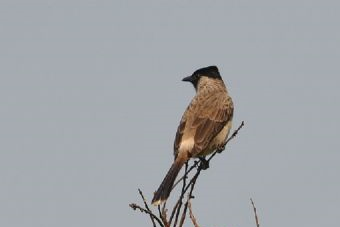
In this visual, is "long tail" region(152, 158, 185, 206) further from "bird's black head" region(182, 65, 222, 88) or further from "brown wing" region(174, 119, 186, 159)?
"bird's black head" region(182, 65, 222, 88)

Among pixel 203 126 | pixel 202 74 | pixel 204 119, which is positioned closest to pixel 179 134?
pixel 203 126

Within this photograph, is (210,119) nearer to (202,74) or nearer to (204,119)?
(204,119)

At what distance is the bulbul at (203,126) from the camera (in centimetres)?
830

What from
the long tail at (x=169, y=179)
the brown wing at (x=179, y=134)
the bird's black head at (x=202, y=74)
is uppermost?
the bird's black head at (x=202, y=74)

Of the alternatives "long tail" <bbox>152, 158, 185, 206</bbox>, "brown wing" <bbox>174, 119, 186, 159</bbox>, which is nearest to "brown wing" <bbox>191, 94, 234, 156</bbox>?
"brown wing" <bbox>174, 119, 186, 159</bbox>

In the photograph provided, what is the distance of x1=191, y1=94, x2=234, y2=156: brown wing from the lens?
27.7ft

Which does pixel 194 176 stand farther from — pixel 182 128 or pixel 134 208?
pixel 182 128

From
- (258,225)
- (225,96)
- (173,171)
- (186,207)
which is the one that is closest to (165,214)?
(186,207)

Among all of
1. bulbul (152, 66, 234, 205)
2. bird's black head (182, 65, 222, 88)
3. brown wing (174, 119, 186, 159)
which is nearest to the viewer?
bulbul (152, 66, 234, 205)

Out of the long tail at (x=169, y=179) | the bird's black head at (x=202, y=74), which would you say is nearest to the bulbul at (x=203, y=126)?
the long tail at (x=169, y=179)

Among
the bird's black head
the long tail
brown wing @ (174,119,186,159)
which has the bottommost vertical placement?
the long tail

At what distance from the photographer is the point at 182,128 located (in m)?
8.78

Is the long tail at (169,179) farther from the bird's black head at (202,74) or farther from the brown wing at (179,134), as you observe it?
the bird's black head at (202,74)

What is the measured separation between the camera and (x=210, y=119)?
8.91 metres
